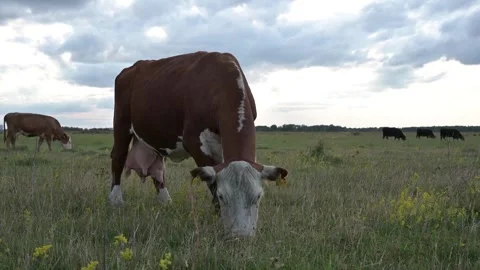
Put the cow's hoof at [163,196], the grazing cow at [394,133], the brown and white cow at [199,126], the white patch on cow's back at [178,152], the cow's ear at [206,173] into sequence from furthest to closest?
1. the grazing cow at [394,133]
2. the cow's hoof at [163,196]
3. the white patch on cow's back at [178,152]
4. the cow's ear at [206,173]
5. the brown and white cow at [199,126]

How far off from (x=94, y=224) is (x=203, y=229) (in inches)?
49.2

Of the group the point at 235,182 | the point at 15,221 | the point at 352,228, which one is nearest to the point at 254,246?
the point at 235,182

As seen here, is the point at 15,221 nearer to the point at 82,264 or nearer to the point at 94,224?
the point at 94,224

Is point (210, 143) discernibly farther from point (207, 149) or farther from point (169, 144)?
point (169, 144)

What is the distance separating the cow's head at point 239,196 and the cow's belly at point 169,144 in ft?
7.44

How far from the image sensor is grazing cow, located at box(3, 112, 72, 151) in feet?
97.0

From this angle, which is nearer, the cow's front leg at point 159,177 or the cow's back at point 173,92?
the cow's back at point 173,92

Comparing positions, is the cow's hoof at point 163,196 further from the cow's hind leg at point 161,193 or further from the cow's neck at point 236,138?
the cow's neck at point 236,138

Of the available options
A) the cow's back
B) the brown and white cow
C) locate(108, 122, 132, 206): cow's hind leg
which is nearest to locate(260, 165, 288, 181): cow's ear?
the brown and white cow

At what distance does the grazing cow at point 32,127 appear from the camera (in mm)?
29578

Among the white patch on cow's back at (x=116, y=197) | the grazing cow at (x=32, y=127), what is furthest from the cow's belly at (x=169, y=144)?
the grazing cow at (x=32, y=127)

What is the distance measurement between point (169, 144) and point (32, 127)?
25.3m

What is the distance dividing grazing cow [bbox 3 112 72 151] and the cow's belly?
77.2ft

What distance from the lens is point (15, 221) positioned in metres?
5.39
